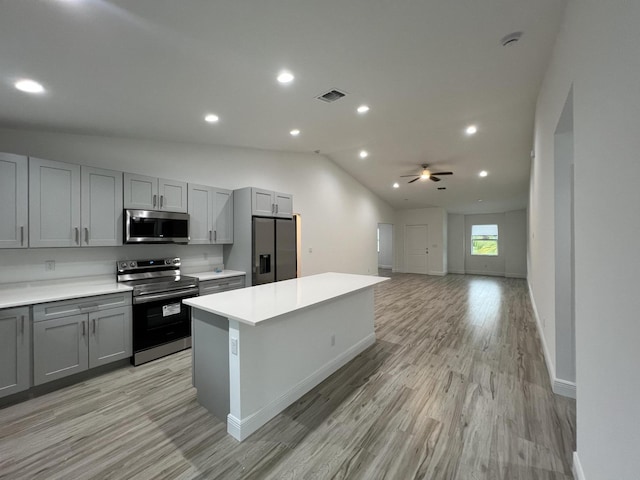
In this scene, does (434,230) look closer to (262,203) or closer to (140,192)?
(262,203)

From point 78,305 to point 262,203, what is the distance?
255 cm

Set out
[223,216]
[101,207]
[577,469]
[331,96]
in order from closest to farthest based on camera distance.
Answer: [577,469]
[101,207]
[331,96]
[223,216]

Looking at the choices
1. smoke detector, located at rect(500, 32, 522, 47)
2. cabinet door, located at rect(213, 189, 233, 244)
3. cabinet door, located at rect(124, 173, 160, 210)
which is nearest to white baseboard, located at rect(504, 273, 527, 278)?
smoke detector, located at rect(500, 32, 522, 47)

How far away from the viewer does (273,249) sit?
176 inches

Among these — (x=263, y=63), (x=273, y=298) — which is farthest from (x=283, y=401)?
(x=263, y=63)

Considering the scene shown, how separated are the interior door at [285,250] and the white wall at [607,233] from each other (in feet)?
12.1

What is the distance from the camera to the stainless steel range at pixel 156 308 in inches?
119

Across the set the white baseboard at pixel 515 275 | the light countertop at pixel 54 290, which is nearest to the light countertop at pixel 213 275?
the light countertop at pixel 54 290

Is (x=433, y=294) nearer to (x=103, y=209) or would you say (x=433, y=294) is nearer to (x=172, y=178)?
(x=172, y=178)

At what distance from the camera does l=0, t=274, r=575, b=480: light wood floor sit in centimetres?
166

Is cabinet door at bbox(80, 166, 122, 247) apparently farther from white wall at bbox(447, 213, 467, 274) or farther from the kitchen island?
white wall at bbox(447, 213, 467, 274)

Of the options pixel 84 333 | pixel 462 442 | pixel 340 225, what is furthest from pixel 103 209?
pixel 340 225

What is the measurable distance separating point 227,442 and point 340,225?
5.75 m

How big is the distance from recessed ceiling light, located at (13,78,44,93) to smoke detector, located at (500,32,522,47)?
3778 millimetres
